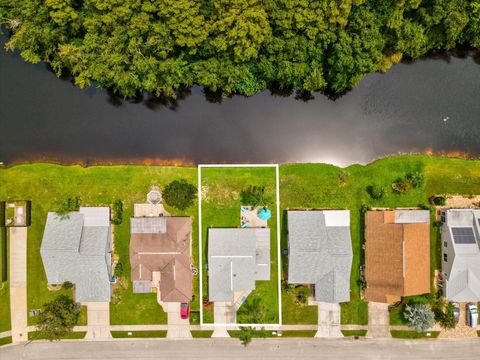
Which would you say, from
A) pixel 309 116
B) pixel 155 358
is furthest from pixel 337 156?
pixel 155 358

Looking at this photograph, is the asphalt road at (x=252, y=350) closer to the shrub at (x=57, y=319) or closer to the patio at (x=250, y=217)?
the shrub at (x=57, y=319)

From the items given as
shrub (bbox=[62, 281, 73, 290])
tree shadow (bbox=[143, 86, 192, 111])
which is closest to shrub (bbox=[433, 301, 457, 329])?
tree shadow (bbox=[143, 86, 192, 111])

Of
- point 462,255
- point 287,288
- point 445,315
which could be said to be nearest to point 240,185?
point 287,288

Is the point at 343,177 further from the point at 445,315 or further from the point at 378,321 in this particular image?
the point at 445,315

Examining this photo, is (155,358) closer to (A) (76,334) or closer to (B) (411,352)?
(A) (76,334)

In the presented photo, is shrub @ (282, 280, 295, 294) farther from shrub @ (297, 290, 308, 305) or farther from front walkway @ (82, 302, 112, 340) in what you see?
front walkway @ (82, 302, 112, 340)

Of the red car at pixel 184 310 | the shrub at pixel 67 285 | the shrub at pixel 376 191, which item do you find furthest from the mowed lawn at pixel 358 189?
the shrub at pixel 67 285
